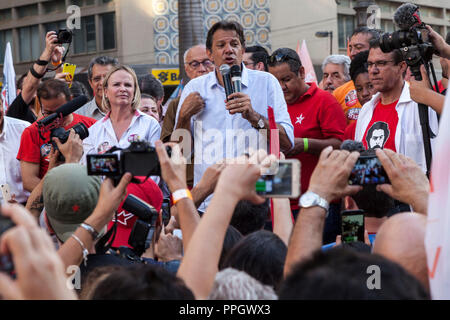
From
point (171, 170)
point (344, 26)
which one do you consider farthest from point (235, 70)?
point (344, 26)

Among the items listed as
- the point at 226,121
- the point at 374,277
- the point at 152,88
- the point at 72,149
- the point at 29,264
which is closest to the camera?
the point at 29,264

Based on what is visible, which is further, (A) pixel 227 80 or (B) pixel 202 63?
(B) pixel 202 63

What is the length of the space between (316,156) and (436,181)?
113 inches

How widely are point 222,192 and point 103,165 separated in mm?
670

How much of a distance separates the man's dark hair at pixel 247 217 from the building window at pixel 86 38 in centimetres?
2645

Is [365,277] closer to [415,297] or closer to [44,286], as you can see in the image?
[415,297]

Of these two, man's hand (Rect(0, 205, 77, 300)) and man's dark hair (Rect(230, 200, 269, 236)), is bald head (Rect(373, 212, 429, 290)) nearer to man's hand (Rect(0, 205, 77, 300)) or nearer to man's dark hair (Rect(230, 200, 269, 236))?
man's hand (Rect(0, 205, 77, 300))

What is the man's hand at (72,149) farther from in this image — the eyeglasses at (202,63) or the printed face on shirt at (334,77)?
the printed face on shirt at (334,77)

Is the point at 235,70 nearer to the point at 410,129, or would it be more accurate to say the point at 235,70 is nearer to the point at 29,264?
the point at 410,129

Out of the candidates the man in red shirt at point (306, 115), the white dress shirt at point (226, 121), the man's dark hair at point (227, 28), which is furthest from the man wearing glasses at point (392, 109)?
the man's dark hair at point (227, 28)

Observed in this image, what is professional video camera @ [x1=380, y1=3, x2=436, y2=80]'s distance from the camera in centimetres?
369

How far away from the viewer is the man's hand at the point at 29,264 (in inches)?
54.2

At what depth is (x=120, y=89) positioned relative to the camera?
4.75m

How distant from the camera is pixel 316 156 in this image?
15.6 ft
